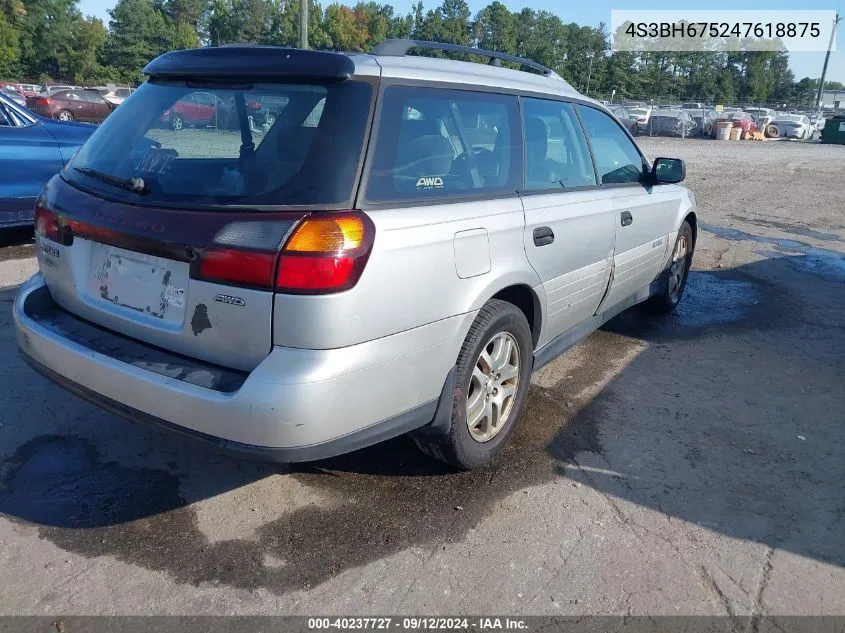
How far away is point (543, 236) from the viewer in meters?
A: 3.52

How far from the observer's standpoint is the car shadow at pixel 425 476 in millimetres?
2916

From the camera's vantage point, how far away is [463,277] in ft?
9.78

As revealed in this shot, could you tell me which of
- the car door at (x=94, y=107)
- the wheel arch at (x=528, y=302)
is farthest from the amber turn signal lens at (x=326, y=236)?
the car door at (x=94, y=107)

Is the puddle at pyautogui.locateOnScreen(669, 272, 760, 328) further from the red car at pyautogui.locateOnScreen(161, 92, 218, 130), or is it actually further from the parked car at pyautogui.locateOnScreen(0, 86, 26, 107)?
the parked car at pyautogui.locateOnScreen(0, 86, 26, 107)

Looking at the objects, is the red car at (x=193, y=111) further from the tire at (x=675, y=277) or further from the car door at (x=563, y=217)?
the tire at (x=675, y=277)

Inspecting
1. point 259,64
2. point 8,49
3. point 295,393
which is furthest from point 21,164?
point 8,49

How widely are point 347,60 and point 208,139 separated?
83 centimetres

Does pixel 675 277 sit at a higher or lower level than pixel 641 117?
lower

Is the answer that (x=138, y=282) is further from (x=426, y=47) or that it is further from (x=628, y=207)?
(x=628, y=207)

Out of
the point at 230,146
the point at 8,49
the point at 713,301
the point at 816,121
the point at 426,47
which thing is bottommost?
the point at 713,301

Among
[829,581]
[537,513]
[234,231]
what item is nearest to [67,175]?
[234,231]

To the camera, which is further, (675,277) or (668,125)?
(668,125)

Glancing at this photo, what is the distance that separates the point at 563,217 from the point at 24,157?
5717 millimetres

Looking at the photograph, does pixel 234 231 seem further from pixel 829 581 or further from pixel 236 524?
pixel 829 581
